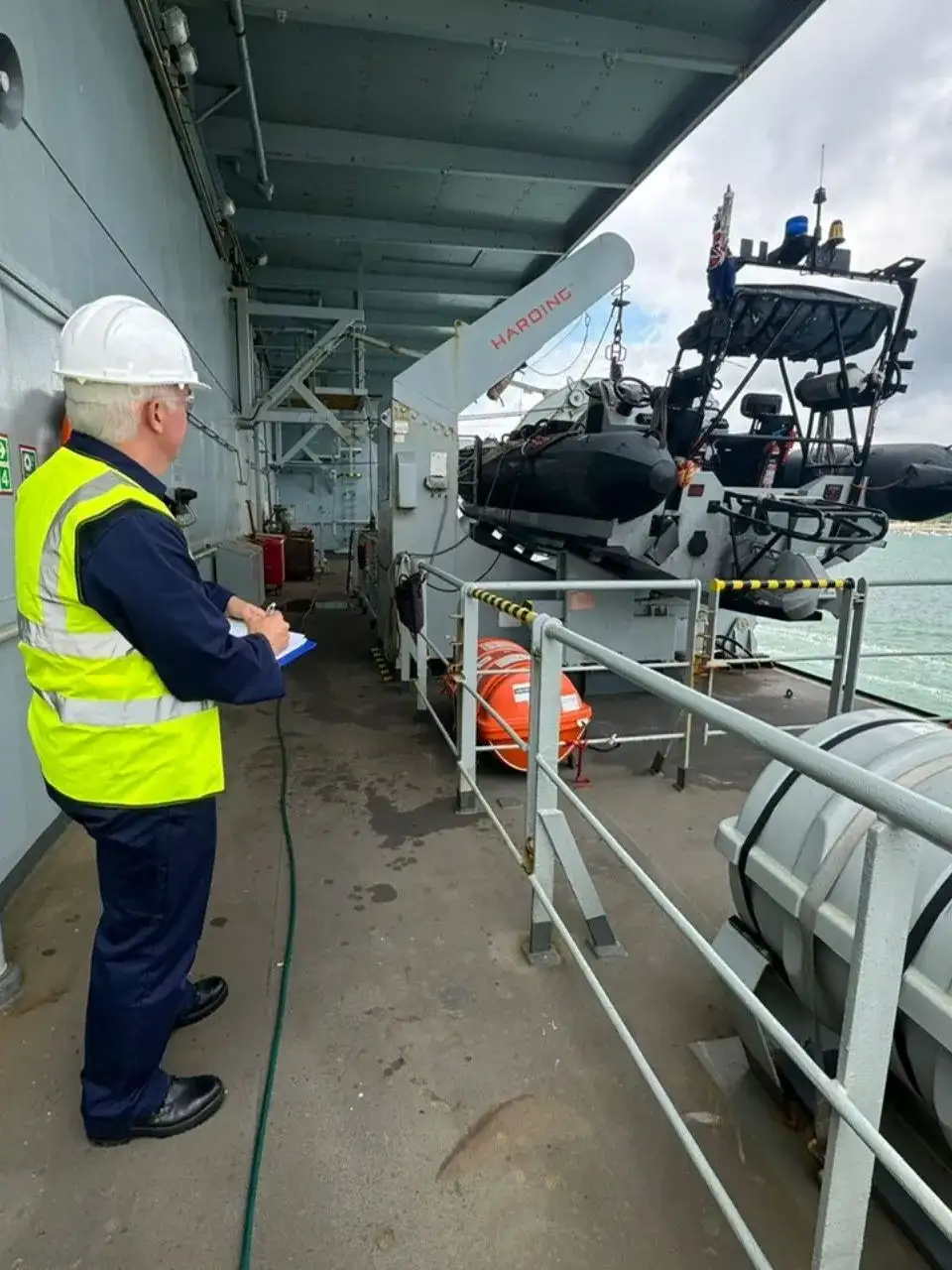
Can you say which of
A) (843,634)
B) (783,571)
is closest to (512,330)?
(783,571)

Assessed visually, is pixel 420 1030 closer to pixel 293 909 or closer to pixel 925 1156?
pixel 293 909

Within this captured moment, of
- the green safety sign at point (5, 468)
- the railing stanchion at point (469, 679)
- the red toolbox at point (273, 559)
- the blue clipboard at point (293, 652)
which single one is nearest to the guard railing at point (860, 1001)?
the blue clipboard at point (293, 652)

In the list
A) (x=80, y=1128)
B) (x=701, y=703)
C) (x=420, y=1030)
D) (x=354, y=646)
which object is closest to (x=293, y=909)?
(x=420, y=1030)

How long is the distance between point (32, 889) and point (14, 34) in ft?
9.46

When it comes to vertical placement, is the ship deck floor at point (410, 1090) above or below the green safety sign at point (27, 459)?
below

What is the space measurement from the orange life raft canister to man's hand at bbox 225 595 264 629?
1740mm

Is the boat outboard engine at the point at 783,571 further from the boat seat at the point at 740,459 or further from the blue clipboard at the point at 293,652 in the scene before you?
the blue clipboard at the point at 293,652

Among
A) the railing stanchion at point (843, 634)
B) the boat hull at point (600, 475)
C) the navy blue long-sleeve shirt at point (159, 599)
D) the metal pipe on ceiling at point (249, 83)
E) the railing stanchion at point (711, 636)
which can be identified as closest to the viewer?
the navy blue long-sleeve shirt at point (159, 599)

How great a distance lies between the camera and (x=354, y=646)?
629 cm

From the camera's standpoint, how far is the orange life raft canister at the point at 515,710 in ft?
10.9

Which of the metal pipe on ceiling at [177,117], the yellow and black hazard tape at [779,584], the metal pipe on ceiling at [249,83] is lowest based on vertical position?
the yellow and black hazard tape at [779,584]

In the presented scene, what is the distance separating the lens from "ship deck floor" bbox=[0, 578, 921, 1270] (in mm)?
Answer: 1271

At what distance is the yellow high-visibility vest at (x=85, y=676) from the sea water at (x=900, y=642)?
3509mm

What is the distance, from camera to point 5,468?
222cm
